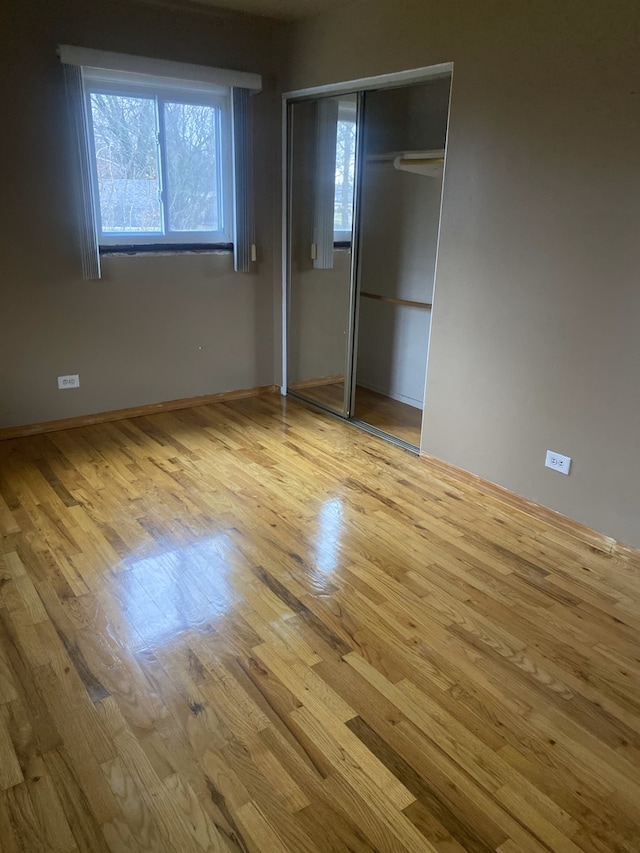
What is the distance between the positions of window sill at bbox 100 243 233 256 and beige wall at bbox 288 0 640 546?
5.24 feet

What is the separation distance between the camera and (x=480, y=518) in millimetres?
3172

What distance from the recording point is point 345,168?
410 cm

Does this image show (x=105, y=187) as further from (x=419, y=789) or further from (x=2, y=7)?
(x=419, y=789)

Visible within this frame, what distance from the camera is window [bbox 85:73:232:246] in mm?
3875

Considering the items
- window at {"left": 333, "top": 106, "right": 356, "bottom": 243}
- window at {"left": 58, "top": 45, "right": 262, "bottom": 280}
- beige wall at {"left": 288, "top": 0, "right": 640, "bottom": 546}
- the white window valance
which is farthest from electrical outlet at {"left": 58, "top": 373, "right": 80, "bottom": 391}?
beige wall at {"left": 288, "top": 0, "right": 640, "bottom": 546}

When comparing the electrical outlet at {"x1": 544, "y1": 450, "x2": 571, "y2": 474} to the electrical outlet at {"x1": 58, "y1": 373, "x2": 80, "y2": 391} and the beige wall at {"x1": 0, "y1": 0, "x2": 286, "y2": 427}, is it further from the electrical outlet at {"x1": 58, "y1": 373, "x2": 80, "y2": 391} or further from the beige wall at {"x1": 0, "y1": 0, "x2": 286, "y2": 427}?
the electrical outlet at {"x1": 58, "y1": 373, "x2": 80, "y2": 391}

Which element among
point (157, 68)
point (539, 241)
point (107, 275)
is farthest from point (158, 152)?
point (539, 241)

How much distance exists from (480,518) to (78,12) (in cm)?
363

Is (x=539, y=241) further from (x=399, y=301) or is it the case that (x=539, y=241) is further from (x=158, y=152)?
(x=158, y=152)

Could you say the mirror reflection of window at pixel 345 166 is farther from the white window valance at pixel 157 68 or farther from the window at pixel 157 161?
the window at pixel 157 161

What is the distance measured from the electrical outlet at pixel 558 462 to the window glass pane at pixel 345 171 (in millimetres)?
2033

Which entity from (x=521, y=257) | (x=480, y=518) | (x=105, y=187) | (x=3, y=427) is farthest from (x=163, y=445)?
(x=521, y=257)

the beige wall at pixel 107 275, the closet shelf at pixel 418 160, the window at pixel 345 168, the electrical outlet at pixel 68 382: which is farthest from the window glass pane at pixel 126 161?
the closet shelf at pixel 418 160

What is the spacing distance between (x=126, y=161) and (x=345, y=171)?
4.62ft
